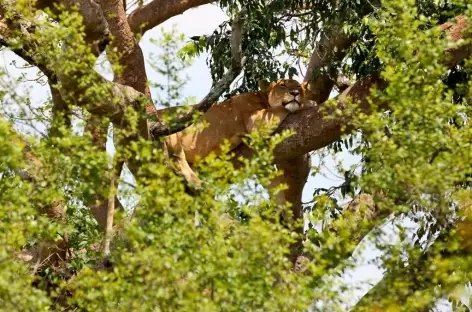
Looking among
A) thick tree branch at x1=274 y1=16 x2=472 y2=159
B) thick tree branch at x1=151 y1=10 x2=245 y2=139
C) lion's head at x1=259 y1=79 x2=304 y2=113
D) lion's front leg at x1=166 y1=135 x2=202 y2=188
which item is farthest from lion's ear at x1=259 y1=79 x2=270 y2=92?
lion's front leg at x1=166 y1=135 x2=202 y2=188

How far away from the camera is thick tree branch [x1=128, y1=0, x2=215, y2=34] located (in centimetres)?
1081

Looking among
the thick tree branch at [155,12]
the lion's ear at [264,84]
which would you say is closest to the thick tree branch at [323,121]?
the lion's ear at [264,84]

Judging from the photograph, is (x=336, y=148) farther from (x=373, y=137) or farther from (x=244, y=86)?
(x=373, y=137)

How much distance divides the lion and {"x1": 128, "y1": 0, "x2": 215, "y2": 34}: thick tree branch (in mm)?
1303

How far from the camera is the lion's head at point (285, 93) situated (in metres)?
9.66

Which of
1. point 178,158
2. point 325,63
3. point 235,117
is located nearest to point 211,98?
point 178,158

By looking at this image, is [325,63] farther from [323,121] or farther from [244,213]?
[244,213]

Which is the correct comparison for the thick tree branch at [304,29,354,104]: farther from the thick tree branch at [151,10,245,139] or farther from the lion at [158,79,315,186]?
the thick tree branch at [151,10,245,139]

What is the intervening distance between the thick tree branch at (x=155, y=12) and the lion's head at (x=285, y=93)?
130 cm

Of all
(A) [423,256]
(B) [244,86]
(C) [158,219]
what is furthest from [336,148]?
(C) [158,219]

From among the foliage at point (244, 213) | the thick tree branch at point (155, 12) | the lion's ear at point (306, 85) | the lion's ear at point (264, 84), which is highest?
the thick tree branch at point (155, 12)

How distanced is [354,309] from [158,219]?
1174mm

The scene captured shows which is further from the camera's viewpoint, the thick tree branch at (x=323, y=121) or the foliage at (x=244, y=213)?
the thick tree branch at (x=323, y=121)

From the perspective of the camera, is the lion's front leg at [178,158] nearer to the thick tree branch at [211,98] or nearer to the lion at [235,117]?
the lion at [235,117]
